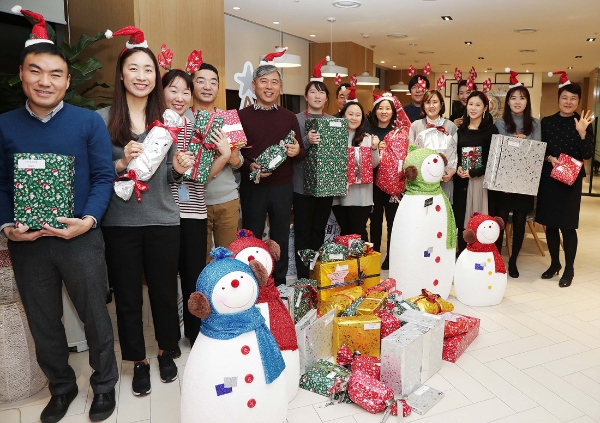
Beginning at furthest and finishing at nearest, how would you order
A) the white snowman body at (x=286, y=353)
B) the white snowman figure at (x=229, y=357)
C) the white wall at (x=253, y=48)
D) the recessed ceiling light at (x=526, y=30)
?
1. the recessed ceiling light at (x=526, y=30)
2. the white wall at (x=253, y=48)
3. the white snowman body at (x=286, y=353)
4. the white snowman figure at (x=229, y=357)

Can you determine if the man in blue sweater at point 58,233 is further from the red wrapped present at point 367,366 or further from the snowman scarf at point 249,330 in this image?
the red wrapped present at point 367,366

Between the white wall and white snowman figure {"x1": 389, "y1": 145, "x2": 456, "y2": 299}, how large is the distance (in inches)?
182

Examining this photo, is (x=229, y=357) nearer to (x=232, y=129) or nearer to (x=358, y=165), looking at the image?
(x=232, y=129)

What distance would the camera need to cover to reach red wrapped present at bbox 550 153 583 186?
398 cm

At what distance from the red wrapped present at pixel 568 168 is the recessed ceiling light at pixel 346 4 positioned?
3.39 m

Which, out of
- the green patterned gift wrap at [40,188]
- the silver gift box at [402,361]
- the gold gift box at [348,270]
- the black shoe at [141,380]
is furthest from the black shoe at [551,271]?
the green patterned gift wrap at [40,188]

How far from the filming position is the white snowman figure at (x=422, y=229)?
3393 millimetres

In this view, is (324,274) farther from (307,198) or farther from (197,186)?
(197,186)

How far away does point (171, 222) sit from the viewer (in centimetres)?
238

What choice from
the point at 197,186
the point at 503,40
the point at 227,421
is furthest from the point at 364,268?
the point at 503,40

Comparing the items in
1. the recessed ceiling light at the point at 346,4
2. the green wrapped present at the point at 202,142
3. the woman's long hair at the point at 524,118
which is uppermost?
the recessed ceiling light at the point at 346,4

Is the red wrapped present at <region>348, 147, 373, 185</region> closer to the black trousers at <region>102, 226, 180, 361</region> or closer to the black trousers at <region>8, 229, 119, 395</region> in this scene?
the black trousers at <region>102, 226, 180, 361</region>

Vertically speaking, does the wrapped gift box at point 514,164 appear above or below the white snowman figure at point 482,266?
above

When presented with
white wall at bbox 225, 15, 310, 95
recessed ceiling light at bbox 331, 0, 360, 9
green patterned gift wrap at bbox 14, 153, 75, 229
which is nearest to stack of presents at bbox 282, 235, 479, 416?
green patterned gift wrap at bbox 14, 153, 75, 229
